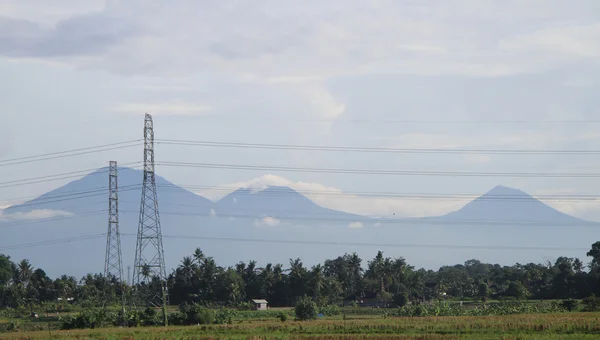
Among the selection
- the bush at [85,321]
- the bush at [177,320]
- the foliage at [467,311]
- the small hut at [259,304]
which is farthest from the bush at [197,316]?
the small hut at [259,304]

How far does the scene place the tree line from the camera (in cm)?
11438

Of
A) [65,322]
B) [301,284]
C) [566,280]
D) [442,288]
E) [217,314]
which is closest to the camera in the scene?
[65,322]

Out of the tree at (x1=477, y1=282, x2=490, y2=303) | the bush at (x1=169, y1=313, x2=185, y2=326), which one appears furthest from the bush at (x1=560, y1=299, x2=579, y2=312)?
the bush at (x1=169, y1=313, x2=185, y2=326)

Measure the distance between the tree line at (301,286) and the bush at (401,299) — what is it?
0.16 m

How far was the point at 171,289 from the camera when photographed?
123438mm

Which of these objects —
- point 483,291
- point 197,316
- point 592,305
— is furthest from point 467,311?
point 483,291

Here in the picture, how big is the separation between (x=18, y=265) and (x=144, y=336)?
341 ft

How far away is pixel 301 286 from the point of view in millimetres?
123062

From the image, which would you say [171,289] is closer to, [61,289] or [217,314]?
[61,289]

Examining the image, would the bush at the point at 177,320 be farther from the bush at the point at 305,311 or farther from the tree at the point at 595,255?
the tree at the point at 595,255

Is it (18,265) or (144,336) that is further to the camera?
(18,265)

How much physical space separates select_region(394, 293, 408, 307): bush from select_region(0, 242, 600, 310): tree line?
163 mm

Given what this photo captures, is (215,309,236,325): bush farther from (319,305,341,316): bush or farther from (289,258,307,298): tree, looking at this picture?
(289,258,307,298): tree

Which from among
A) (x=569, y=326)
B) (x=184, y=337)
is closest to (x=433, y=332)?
(x=569, y=326)
